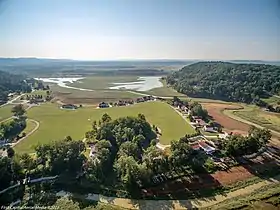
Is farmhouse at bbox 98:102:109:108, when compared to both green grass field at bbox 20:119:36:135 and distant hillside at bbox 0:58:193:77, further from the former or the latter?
distant hillside at bbox 0:58:193:77

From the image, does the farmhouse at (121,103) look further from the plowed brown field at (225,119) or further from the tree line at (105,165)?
the tree line at (105,165)

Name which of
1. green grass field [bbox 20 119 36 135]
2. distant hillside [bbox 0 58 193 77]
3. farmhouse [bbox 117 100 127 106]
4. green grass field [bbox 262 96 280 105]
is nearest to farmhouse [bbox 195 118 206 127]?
farmhouse [bbox 117 100 127 106]

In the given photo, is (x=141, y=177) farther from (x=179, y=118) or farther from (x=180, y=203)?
(x=179, y=118)

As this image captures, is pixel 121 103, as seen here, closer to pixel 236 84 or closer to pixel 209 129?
pixel 209 129

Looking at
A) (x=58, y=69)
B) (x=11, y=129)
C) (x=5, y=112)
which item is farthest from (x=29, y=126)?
(x=58, y=69)

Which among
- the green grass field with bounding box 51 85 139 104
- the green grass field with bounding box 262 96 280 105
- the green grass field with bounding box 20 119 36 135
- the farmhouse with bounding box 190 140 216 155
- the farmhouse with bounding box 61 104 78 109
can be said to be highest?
the farmhouse with bounding box 190 140 216 155

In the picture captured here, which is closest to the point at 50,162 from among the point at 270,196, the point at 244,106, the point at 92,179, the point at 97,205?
the point at 92,179

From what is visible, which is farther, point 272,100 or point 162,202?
point 272,100

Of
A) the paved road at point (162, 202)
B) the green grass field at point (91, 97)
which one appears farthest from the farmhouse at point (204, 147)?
the green grass field at point (91, 97)
